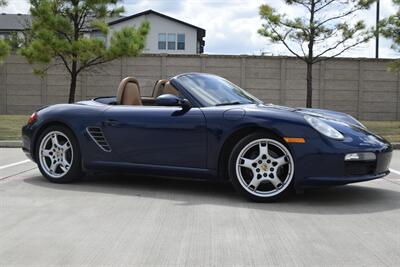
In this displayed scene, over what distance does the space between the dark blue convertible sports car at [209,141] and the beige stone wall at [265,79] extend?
2264 centimetres

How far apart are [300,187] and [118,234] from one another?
76.9 inches

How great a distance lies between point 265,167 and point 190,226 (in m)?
1.25

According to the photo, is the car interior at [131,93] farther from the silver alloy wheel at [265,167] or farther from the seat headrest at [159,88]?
the silver alloy wheel at [265,167]

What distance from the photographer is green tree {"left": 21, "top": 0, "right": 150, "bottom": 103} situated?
21250mm

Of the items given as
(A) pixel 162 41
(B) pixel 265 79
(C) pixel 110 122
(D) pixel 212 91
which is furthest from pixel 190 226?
(A) pixel 162 41

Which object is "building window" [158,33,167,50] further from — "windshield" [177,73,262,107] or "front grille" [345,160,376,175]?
"front grille" [345,160,376,175]

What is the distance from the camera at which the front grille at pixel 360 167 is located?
5.29 m

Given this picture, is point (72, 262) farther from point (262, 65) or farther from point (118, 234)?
point (262, 65)

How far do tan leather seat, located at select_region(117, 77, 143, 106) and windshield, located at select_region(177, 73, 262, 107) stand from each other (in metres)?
0.84

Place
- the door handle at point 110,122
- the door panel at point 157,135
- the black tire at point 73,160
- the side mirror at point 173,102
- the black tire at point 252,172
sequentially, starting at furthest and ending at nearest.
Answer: the black tire at point 73,160 → the door handle at point 110,122 → the side mirror at point 173,102 → the door panel at point 157,135 → the black tire at point 252,172

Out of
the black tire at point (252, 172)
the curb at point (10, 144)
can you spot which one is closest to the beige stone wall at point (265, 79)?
the curb at point (10, 144)

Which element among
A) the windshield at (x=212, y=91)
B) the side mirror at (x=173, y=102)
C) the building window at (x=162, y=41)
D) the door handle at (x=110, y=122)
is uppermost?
the building window at (x=162, y=41)

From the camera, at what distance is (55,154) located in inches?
266

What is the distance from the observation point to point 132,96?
682 centimetres
